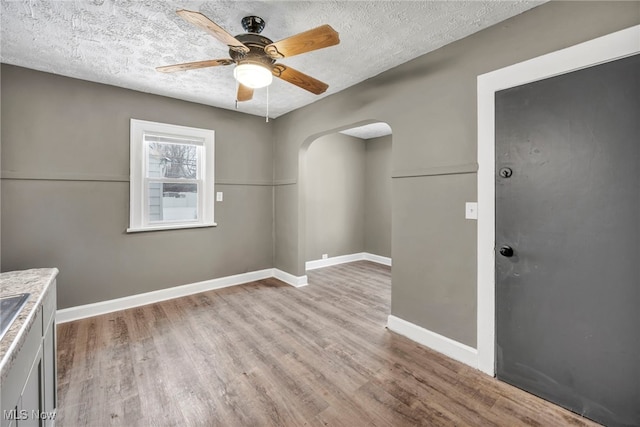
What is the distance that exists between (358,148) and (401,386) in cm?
465

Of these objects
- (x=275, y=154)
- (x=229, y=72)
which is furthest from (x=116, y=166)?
(x=275, y=154)

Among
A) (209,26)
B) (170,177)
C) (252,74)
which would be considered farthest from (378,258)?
(209,26)

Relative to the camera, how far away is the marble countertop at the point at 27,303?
32.0 inches

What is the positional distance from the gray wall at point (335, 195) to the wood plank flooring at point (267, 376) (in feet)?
7.34

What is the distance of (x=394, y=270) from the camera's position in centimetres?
270

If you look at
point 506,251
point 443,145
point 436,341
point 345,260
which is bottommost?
point 436,341

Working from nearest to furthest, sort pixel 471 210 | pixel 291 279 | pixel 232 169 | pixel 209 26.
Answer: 1. pixel 209 26
2. pixel 471 210
3. pixel 232 169
4. pixel 291 279

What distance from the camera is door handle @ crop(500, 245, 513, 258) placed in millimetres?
1934

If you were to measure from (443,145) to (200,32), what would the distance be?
2.12 meters

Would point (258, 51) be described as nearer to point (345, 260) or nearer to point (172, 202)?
point (172, 202)

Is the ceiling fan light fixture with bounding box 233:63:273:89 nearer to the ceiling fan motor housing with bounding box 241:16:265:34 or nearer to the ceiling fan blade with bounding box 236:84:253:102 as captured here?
the ceiling fan motor housing with bounding box 241:16:265:34

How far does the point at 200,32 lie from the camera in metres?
2.10

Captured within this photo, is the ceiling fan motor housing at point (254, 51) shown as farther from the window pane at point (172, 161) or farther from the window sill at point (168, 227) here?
the window sill at point (168, 227)

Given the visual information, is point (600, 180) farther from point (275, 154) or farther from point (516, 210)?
point (275, 154)
